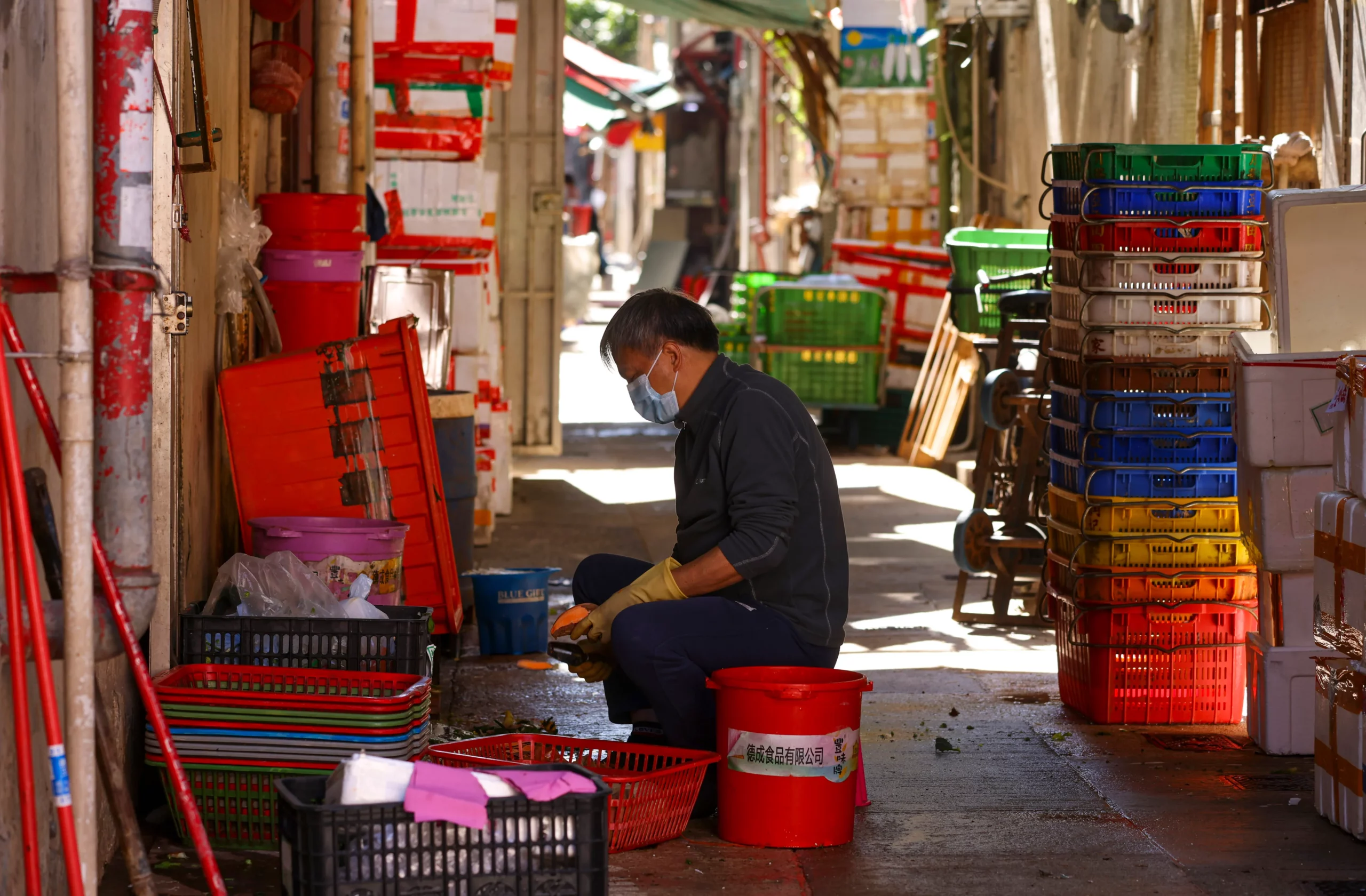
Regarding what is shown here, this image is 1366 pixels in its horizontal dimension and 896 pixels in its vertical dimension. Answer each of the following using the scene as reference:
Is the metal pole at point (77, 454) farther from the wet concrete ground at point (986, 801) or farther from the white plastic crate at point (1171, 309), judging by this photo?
the white plastic crate at point (1171, 309)

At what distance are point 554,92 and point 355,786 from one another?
1123 cm

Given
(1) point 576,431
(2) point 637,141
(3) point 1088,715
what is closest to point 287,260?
(3) point 1088,715

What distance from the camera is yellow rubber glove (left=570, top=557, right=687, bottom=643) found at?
182 inches

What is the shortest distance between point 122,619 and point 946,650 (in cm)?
455

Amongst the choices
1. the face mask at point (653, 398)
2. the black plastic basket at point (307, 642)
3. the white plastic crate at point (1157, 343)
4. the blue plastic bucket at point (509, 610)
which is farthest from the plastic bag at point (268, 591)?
the white plastic crate at point (1157, 343)

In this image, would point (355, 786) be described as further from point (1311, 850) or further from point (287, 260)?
point (287, 260)

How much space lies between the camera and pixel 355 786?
3221 millimetres

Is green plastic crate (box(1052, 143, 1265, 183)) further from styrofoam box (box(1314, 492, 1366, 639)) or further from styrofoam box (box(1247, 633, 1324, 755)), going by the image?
styrofoam box (box(1247, 633, 1324, 755))

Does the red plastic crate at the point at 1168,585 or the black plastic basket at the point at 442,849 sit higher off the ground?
the red plastic crate at the point at 1168,585

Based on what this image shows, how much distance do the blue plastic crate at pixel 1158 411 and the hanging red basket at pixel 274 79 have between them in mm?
3475

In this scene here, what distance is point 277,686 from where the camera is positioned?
14.7 ft

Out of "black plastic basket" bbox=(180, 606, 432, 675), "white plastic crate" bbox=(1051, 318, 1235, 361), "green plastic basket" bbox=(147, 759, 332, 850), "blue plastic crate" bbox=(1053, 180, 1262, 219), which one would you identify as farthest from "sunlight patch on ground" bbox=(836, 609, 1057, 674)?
"green plastic basket" bbox=(147, 759, 332, 850)

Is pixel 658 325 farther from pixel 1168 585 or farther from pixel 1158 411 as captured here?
pixel 1168 585

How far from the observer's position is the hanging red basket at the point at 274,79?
22.1 ft
